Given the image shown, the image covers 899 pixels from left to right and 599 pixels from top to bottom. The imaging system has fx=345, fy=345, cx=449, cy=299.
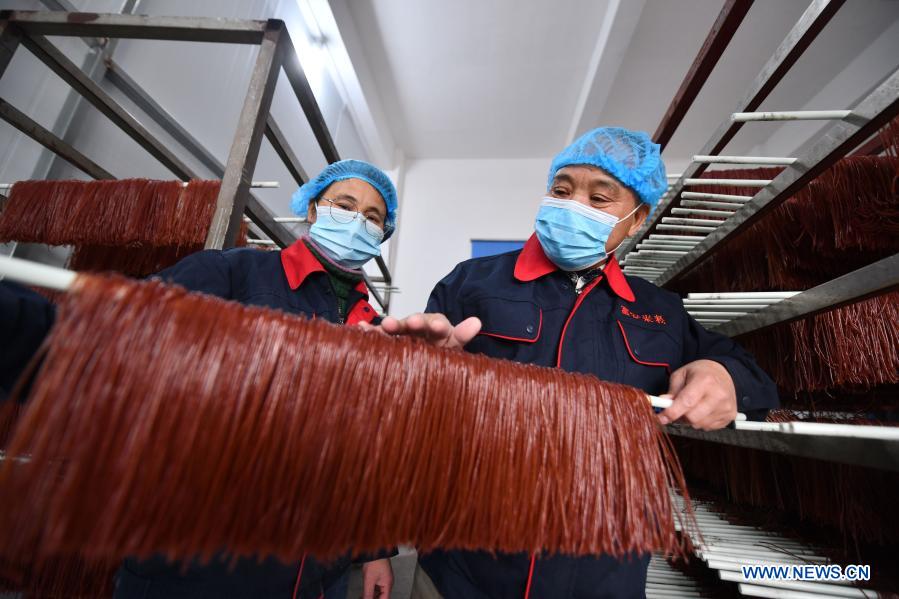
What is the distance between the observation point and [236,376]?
379 millimetres

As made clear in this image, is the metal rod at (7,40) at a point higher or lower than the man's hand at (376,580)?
higher

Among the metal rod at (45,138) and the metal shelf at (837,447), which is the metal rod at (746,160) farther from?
the metal rod at (45,138)

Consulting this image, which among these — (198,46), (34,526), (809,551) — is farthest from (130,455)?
(198,46)

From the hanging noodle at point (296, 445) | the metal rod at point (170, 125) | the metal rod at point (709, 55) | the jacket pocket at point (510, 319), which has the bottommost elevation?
the hanging noodle at point (296, 445)

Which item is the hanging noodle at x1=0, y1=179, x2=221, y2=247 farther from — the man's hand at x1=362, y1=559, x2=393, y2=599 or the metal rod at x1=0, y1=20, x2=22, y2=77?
the man's hand at x1=362, y1=559, x2=393, y2=599

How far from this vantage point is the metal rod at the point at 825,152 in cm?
60

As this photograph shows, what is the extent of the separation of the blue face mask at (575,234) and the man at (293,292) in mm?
565

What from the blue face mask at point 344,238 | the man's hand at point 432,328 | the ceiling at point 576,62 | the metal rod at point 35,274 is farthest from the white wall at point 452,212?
the metal rod at point 35,274

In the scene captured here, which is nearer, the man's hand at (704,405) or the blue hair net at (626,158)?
the man's hand at (704,405)

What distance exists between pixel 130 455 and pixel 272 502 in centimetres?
14

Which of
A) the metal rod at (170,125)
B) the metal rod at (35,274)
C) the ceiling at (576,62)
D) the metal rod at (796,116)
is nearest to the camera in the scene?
the metal rod at (35,274)

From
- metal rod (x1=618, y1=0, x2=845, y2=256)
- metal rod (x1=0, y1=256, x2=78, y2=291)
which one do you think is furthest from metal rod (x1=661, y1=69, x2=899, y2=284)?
metal rod (x1=0, y1=256, x2=78, y2=291)

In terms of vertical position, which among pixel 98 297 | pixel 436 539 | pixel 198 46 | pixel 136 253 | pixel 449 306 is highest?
pixel 198 46

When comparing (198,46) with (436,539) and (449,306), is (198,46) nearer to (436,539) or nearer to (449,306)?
(449,306)
